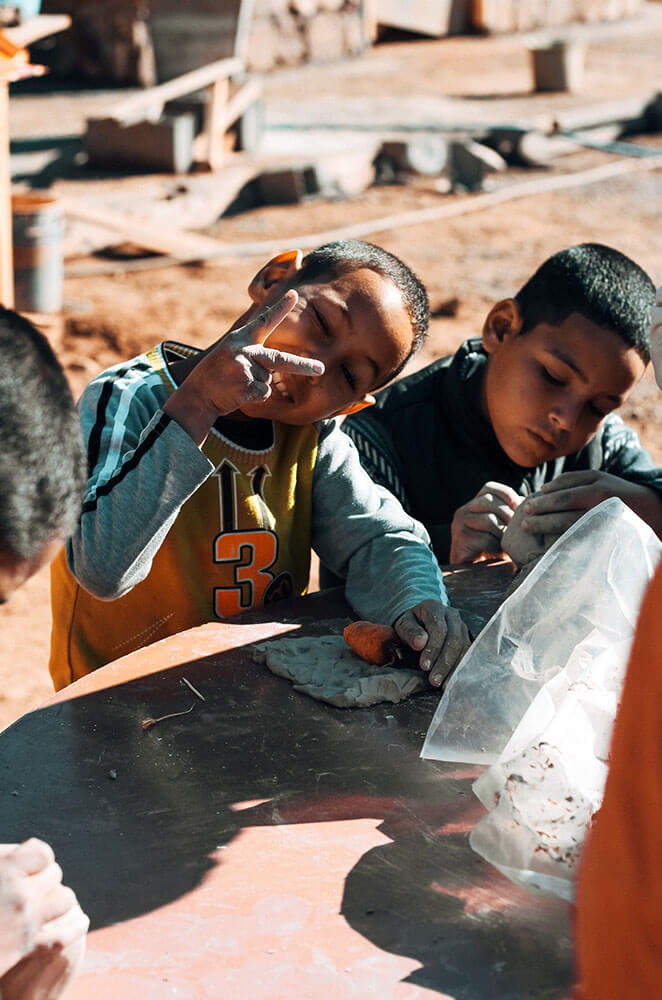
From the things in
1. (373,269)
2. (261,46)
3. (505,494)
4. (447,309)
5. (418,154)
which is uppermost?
(261,46)

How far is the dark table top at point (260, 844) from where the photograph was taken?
42.1 inches

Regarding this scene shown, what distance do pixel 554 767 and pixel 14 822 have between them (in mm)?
599

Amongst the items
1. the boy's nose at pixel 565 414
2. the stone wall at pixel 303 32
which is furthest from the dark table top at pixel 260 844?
the stone wall at pixel 303 32

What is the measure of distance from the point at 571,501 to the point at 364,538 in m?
0.36

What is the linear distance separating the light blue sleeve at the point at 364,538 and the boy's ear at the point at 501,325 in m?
0.56

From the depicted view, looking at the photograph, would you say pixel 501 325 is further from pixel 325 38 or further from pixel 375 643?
pixel 325 38

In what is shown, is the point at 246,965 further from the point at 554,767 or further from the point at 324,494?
the point at 324,494

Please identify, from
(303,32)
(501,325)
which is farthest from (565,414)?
(303,32)

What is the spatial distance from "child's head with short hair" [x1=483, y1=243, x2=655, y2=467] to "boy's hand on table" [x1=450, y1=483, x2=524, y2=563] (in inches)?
8.7

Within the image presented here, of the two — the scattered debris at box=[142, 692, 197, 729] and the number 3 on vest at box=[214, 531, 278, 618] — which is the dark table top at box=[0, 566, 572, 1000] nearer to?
the scattered debris at box=[142, 692, 197, 729]

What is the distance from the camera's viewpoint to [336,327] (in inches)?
69.9

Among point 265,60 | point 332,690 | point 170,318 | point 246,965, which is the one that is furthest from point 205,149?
point 246,965

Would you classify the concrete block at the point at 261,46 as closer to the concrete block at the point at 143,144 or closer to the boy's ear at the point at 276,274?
the concrete block at the point at 143,144

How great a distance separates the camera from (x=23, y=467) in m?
0.99
